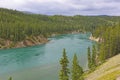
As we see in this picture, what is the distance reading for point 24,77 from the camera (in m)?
85.6

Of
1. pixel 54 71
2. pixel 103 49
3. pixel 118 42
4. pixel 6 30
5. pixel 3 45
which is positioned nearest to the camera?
pixel 54 71

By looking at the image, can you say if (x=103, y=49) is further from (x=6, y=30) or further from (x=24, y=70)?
(x=6, y=30)

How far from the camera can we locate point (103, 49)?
108 metres

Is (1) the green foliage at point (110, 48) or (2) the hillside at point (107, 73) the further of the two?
(1) the green foliage at point (110, 48)

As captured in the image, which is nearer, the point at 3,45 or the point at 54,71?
the point at 54,71

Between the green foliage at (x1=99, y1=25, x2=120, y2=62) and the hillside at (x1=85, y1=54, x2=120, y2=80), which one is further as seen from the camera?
the green foliage at (x1=99, y1=25, x2=120, y2=62)

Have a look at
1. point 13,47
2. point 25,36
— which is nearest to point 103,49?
point 13,47

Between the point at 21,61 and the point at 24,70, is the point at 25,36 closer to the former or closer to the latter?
the point at 21,61

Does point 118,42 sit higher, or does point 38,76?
point 118,42

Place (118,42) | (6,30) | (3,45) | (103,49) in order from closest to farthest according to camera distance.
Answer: (103,49) → (118,42) → (3,45) → (6,30)

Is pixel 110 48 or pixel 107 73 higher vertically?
pixel 107 73

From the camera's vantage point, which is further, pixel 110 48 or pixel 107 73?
pixel 110 48

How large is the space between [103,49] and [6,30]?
97.9 m

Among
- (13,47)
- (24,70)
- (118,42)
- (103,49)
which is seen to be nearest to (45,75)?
(24,70)
